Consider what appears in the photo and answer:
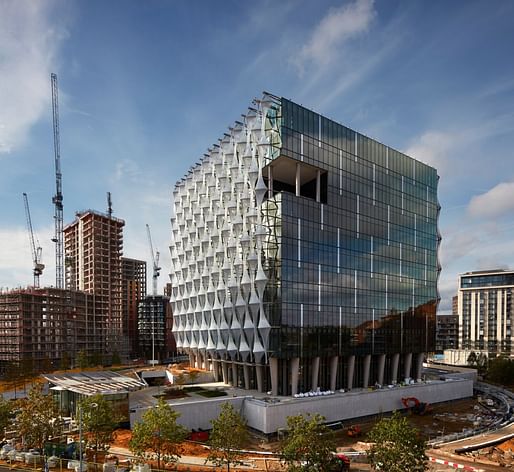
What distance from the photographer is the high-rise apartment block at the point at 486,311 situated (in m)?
170

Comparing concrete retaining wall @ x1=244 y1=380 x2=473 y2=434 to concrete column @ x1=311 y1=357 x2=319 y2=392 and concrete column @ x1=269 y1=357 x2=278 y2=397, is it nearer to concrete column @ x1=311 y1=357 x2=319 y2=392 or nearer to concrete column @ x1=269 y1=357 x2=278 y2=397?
concrete column @ x1=311 y1=357 x2=319 y2=392

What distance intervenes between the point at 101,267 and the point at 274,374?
11984 centimetres

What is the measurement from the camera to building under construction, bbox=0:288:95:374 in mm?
130000

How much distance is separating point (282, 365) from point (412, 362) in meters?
41.8

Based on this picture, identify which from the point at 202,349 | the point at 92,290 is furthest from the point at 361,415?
the point at 92,290

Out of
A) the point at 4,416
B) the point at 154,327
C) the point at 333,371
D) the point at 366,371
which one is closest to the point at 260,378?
the point at 333,371

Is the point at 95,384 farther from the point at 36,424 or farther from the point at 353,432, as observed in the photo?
the point at 353,432

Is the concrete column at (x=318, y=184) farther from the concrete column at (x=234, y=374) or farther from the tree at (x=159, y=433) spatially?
the tree at (x=159, y=433)

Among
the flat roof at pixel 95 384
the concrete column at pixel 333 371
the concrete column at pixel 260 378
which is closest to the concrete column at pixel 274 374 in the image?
the concrete column at pixel 260 378

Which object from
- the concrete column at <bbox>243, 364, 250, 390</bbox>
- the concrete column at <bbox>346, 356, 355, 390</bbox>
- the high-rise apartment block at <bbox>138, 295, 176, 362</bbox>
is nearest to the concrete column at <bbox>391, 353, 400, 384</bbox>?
the concrete column at <bbox>346, 356, 355, 390</bbox>

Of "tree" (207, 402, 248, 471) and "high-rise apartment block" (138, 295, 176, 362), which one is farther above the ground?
"tree" (207, 402, 248, 471)

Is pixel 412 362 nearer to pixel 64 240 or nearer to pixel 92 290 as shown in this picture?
pixel 92 290

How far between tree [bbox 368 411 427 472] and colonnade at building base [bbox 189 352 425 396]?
4094cm

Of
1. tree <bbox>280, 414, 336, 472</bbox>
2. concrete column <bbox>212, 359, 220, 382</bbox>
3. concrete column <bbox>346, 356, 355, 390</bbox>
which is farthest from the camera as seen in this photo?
concrete column <bbox>212, 359, 220, 382</bbox>
